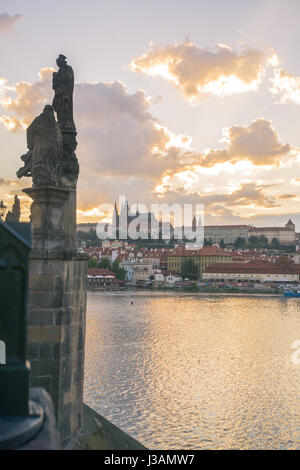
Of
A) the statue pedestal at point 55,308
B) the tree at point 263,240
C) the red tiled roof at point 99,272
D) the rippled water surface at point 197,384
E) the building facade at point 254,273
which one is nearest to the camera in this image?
the statue pedestal at point 55,308

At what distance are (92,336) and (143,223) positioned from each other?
14207cm

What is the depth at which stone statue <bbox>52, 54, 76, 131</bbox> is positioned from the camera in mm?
5074

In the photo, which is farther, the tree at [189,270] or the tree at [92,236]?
the tree at [92,236]

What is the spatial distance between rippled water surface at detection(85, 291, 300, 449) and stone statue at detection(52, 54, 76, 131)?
8170 mm

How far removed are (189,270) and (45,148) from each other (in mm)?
87470

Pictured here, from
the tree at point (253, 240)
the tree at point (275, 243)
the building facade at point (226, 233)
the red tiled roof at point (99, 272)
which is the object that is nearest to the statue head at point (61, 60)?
the red tiled roof at point (99, 272)

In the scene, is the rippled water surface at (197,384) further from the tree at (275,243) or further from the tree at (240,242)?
the tree at (240,242)

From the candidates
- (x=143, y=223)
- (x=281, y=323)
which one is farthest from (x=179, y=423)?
(x=143, y=223)

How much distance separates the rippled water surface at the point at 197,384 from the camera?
37.7 ft

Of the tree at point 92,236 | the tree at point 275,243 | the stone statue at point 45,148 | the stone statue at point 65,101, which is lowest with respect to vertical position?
the stone statue at point 45,148

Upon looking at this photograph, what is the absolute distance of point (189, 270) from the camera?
90.9 metres

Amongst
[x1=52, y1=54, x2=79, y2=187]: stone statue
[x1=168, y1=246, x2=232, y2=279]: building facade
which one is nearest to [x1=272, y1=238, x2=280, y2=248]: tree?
[x1=168, y1=246, x2=232, y2=279]: building facade

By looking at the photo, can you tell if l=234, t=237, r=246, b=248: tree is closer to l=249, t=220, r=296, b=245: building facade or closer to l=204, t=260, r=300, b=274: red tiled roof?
l=249, t=220, r=296, b=245: building facade

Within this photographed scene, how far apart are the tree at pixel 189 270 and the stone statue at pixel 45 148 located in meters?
86.9
